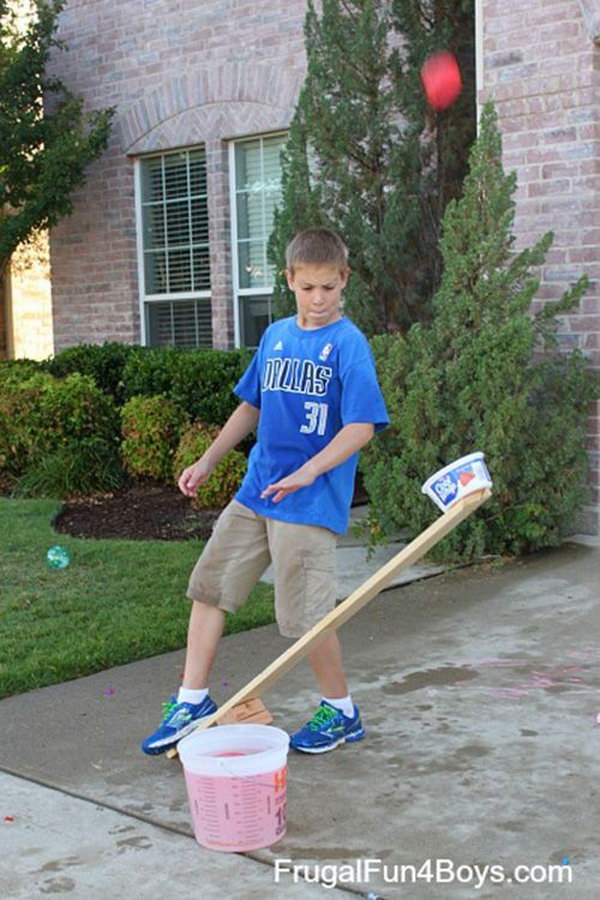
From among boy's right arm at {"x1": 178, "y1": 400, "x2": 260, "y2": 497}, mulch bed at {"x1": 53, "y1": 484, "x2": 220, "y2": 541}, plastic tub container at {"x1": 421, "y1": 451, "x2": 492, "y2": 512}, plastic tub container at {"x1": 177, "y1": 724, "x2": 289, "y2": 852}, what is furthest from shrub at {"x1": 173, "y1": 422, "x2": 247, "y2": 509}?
plastic tub container at {"x1": 177, "y1": 724, "x2": 289, "y2": 852}

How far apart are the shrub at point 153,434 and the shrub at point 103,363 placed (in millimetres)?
808

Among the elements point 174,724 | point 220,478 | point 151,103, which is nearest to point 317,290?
point 174,724

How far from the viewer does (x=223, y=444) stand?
4.27m

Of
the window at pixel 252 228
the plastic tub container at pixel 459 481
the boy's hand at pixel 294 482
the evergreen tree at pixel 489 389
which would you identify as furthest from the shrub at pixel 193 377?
the plastic tub container at pixel 459 481

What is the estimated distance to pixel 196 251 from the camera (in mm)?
11164

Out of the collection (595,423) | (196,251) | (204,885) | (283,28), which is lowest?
(204,885)

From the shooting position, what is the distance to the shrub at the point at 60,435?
992 centimetres

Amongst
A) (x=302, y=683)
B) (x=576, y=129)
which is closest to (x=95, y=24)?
(x=576, y=129)

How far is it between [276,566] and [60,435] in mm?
6431

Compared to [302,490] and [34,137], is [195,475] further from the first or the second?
[34,137]

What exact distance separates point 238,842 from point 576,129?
16.3 ft

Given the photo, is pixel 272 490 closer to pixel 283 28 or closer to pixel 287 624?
pixel 287 624

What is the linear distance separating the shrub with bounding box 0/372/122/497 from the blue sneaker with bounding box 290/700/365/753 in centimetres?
611

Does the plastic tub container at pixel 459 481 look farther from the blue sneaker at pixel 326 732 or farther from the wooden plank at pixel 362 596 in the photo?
the blue sneaker at pixel 326 732
